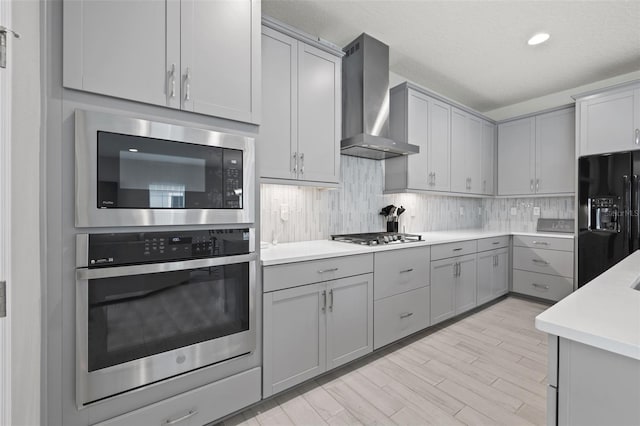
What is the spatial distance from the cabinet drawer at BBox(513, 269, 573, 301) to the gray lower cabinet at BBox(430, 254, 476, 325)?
40.3 inches

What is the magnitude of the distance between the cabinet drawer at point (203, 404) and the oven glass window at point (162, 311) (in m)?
0.25

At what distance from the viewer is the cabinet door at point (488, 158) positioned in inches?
157

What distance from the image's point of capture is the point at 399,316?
242 centimetres

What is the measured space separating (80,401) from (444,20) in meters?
3.37

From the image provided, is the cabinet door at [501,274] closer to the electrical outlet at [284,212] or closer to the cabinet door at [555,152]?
the cabinet door at [555,152]

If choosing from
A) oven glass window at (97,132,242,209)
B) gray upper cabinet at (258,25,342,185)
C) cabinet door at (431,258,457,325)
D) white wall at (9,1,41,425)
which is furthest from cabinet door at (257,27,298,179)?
cabinet door at (431,258,457,325)

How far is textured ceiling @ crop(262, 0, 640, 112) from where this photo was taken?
87.7 inches

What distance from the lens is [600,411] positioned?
28.3 inches

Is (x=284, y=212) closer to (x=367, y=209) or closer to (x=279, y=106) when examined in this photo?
(x=279, y=106)

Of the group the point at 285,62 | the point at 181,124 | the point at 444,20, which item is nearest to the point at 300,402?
the point at 181,124

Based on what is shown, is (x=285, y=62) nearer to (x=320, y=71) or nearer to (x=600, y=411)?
(x=320, y=71)

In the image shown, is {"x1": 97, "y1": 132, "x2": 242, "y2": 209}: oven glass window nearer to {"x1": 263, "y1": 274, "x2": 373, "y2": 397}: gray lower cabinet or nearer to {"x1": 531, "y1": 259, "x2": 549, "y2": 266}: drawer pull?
{"x1": 263, "y1": 274, "x2": 373, "y2": 397}: gray lower cabinet

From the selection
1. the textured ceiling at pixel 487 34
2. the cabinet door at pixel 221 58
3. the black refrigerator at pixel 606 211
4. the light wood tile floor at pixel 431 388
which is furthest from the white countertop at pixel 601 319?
the black refrigerator at pixel 606 211
